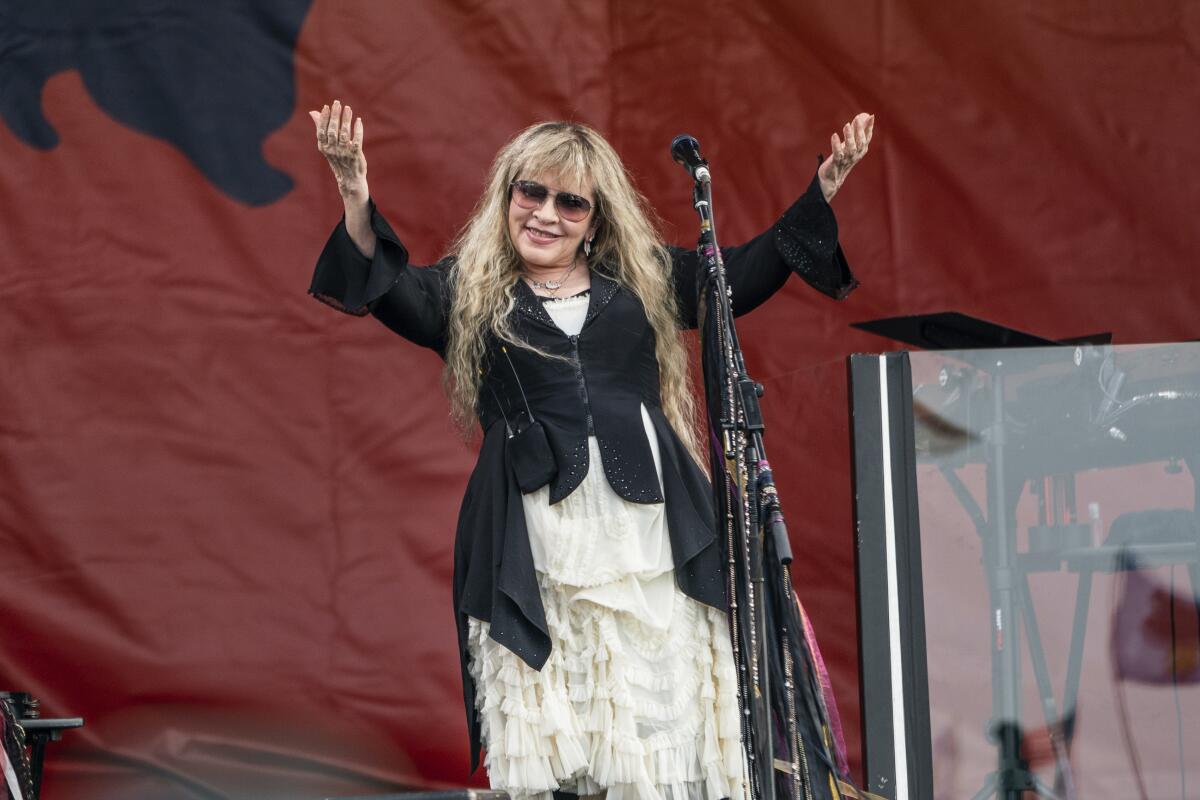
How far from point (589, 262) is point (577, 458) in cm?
42

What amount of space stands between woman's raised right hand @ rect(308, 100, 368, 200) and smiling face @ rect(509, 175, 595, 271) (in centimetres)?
32

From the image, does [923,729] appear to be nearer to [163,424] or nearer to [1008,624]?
[1008,624]

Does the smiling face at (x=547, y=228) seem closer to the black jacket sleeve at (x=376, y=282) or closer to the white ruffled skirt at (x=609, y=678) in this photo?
the black jacket sleeve at (x=376, y=282)

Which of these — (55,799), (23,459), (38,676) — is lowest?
(55,799)

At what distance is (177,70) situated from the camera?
12.7ft

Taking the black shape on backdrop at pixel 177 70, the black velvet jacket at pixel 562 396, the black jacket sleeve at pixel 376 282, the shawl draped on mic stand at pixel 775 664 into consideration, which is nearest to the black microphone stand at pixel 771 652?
the shawl draped on mic stand at pixel 775 664

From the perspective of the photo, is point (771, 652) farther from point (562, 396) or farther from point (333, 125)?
point (333, 125)

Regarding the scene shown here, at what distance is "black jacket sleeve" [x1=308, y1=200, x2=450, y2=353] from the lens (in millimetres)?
2557

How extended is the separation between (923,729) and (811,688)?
69cm

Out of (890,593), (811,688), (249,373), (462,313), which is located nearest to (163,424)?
(249,373)

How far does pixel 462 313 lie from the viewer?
2711mm

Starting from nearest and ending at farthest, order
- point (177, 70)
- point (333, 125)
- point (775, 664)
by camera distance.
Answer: point (775, 664), point (333, 125), point (177, 70)

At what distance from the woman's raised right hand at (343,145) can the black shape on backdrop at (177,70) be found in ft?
4.83

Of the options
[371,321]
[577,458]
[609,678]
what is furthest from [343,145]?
[371,321]
